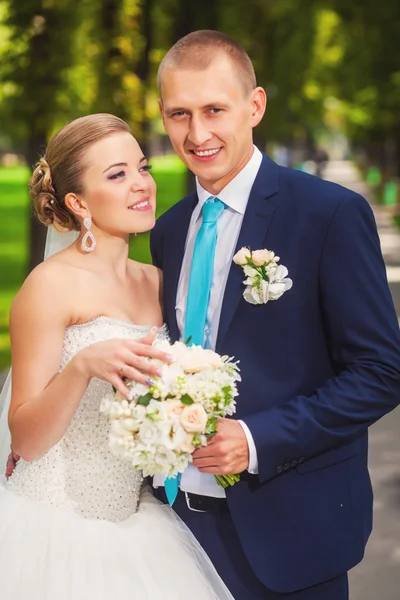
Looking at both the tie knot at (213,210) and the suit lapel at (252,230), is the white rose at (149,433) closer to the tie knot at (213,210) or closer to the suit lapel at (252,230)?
the suit lapel at (252,230)

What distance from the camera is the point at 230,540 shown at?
3.86 metres

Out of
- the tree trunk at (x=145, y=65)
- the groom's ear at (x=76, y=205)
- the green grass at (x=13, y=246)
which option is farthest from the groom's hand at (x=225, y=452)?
the tree trunk at (x=145, y=65)

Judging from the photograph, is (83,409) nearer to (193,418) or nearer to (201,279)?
(201,279)

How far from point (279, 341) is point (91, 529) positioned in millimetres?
963

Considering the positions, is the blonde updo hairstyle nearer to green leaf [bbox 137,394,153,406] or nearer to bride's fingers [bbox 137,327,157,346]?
bride's fingers [bbox 137,327,157,346]

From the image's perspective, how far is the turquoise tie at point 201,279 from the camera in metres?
3.79

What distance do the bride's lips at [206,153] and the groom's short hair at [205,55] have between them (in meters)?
0.24

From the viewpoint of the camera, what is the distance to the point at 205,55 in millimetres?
3717

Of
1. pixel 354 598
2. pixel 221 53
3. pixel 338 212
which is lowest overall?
pixel 354 598

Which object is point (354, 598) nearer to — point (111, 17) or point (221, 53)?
point (221, 53)

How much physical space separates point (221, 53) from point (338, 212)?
704mm

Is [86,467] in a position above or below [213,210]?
below

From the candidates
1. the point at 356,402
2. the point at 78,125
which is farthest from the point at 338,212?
the point at 78,125

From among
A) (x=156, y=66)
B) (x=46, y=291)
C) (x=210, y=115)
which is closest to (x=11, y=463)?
(x=46, y=291)
